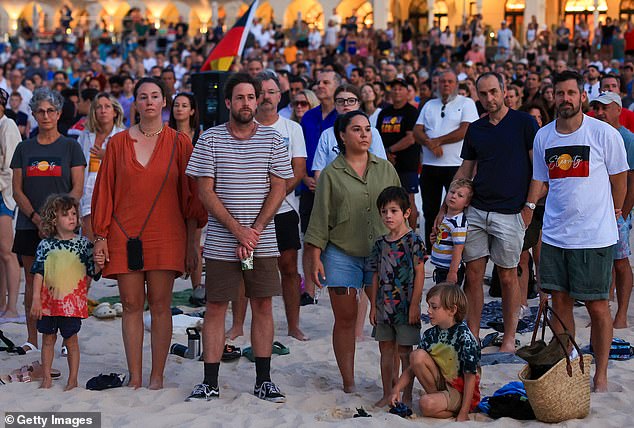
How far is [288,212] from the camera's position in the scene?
7762mm

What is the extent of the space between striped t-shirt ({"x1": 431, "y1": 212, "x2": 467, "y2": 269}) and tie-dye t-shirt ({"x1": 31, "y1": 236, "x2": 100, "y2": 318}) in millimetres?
2405

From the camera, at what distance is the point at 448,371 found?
596 centimetres

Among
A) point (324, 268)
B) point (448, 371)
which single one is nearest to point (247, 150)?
point (324, 268)

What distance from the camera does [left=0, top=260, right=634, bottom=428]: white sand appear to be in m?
5.82

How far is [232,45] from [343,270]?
641cm

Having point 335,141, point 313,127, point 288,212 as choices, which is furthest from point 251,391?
point 313,127

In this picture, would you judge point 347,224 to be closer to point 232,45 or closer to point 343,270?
point 343,270

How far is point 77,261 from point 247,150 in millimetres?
1328

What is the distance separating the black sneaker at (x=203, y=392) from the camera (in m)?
6.23

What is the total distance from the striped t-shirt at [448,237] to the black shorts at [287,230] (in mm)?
1110

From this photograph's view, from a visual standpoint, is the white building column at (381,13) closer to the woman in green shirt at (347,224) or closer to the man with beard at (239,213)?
the woman in green shirt at (347,224)

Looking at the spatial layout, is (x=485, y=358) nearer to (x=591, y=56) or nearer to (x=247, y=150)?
(x=247, y=150)

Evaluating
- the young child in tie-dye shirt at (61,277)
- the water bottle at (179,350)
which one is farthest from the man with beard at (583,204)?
the young child in tie-dye shirt at (61,277)

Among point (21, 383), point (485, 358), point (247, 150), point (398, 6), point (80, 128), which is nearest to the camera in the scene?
point (247, 150)
